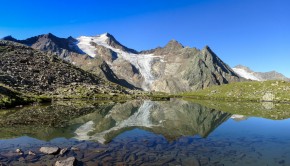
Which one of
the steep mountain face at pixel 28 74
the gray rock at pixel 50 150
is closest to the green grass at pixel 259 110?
the gray rock at pixel 50 150

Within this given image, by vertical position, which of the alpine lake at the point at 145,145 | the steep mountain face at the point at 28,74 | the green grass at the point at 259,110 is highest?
the steep mountain face at the point at 28,74

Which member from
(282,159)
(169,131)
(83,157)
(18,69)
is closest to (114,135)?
(169,131)

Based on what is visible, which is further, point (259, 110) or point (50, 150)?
point (259, 110)

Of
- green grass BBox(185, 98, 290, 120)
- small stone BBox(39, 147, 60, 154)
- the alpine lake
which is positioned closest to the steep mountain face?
green grass BBox(185, 98, 290, 120)

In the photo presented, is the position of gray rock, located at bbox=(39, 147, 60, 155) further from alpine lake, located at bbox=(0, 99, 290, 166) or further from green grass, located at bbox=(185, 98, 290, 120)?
green grass, located at bbox=(185, 98, 290, 120)

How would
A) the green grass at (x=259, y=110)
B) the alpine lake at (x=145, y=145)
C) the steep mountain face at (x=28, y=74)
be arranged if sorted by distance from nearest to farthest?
the alpine lake at (x=145, y=145), the green grass at (x=259, y=110), the steep mountain face at (x=28, y=74)

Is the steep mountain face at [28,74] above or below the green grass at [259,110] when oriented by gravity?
above

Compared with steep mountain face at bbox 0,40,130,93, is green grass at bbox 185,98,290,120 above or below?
below

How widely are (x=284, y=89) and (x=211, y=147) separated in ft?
572

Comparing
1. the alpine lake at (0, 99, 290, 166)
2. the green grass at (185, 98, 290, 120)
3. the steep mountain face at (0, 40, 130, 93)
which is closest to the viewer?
the alpine lake at (0, 99, 290, 166)

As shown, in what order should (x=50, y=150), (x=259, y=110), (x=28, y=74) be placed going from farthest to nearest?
(x=28, y=74) < (x=259, y=110) < (x=50, y=150)

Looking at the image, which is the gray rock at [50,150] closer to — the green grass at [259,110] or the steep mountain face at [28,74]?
the green grass at [259,110]

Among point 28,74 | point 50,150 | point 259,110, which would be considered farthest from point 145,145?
point 28,74

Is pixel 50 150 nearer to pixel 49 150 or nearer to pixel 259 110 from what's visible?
pixel 49 150
